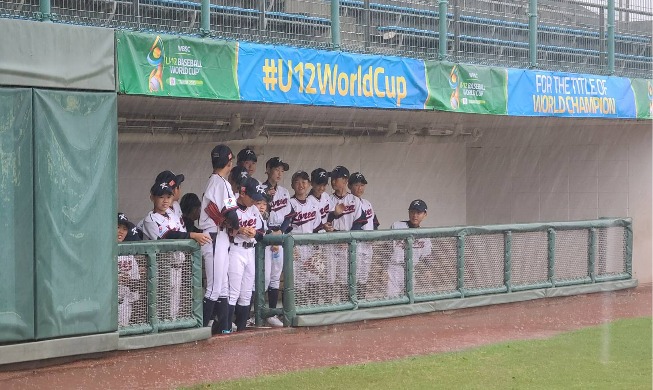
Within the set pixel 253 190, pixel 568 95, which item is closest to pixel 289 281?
pixel 253 190

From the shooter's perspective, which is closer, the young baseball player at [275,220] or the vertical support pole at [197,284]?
the vertical support pole at [197,284]

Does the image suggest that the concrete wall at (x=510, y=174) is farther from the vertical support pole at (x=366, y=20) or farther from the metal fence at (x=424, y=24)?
the vertical support pole at (x=366, y=20)

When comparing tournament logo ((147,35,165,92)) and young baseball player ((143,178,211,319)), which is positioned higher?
tournament logo ((147,35,165,92))

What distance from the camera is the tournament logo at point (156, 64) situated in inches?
324

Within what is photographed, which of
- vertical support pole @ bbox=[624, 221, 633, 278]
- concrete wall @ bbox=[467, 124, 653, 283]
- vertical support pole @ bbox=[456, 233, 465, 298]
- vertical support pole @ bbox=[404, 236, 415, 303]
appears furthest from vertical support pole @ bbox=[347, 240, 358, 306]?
concrete wall @ bbox=[467, 124, 653, 283]

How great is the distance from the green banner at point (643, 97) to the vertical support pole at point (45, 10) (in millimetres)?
8480

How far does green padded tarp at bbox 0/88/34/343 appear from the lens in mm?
7293

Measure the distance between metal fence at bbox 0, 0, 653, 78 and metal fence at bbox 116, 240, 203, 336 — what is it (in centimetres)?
190

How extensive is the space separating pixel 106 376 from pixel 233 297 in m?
1.99

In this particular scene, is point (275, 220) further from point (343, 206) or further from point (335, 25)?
point (335, 25)

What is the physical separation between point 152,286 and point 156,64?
1.79 meters

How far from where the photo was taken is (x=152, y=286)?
826 centimetres

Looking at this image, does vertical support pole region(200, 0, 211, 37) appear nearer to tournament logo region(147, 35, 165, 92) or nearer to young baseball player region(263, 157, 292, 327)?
tournament logo region(147, 35, 165, 92)

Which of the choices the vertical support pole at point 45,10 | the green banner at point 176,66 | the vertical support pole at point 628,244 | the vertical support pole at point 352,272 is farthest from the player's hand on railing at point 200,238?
the vertical support pole at point 628,244
